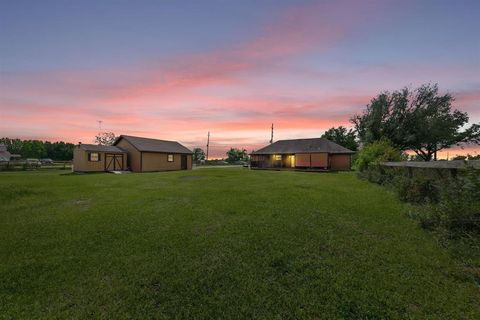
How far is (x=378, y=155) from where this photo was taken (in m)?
16.9

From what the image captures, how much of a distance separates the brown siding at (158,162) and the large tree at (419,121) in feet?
102

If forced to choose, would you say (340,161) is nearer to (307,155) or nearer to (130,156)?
(307,155)

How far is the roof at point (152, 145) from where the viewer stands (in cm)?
2792

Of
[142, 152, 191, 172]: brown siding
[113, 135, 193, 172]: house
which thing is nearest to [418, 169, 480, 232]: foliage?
[113, 135, 193, 172]: house

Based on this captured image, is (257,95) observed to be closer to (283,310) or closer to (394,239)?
(394,239)

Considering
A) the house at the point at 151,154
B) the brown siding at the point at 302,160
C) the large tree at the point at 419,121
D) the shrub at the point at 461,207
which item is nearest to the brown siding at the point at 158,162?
the house at the point at 151,154

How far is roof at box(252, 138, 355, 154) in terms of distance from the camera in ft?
99.0

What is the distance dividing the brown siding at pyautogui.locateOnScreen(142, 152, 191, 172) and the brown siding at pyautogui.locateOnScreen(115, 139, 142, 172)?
0.63 m

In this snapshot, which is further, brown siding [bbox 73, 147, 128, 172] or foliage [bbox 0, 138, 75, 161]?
foliage [bbox 0, 138, 75, 161]

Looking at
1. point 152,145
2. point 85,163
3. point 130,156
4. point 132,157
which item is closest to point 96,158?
point 85,163

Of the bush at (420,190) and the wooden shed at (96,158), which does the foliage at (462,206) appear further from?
the wooden shed at (96,158)

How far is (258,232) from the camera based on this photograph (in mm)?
5301

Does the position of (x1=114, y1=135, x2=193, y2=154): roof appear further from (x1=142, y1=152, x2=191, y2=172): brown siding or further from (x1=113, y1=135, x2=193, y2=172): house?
(x1=142, y1=152, x2=191, y2=172): brown siding

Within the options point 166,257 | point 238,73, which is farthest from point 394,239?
point 238,73
